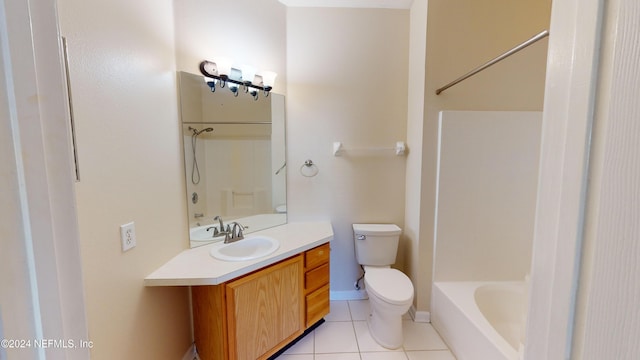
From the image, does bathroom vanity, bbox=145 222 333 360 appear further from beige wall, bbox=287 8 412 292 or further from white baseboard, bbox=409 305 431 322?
white baseboard, bbox=409 305 431 322

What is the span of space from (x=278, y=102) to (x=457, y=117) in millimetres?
1433

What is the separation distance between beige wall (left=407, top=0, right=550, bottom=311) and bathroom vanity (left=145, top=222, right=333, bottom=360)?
1323 millimetres

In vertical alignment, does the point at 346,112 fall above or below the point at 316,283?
above

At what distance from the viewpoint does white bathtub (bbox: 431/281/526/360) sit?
1545 millimetres

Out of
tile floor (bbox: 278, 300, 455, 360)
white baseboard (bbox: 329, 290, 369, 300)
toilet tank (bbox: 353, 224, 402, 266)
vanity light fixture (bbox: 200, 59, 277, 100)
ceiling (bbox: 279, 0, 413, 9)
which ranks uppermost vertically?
ceiling (bbox: 279, 0, 413, 9)

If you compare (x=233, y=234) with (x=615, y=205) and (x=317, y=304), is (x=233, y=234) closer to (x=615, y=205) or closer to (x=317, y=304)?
(x=317, y=304)

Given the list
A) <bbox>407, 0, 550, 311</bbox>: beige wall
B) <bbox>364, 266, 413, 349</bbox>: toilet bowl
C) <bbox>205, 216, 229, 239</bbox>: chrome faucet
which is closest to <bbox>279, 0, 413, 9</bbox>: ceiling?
<bbox>407, 0, 550, 311</bbox>: beige wall

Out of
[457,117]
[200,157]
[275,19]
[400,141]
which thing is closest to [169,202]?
[200,157]

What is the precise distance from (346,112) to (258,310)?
1.71 m

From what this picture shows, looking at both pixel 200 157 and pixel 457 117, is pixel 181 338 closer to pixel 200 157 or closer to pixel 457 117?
pixel 200 157

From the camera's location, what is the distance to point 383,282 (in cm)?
188

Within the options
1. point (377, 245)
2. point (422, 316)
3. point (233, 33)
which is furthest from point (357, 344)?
point (233, 33)

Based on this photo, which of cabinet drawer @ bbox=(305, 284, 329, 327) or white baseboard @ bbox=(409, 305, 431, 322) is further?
white baseboard @ bbox=(409, 305, 431, 322)

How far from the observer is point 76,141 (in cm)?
90
